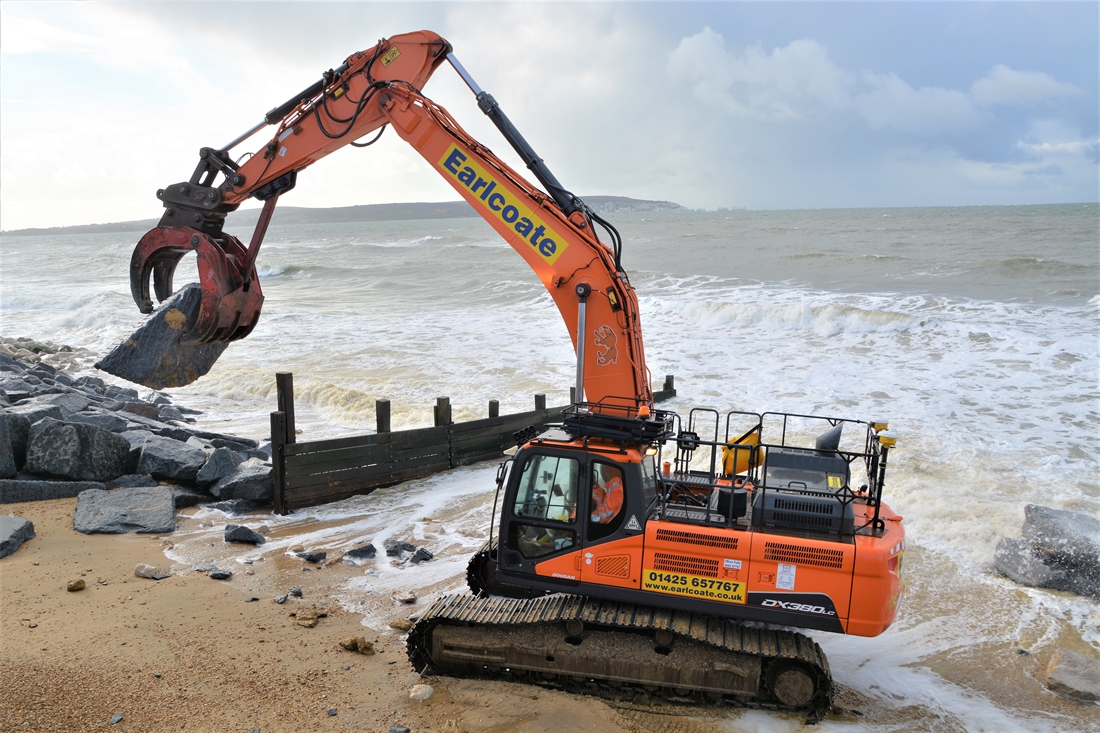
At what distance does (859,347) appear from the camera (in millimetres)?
19672

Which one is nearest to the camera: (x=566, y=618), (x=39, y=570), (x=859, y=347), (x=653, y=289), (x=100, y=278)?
(x=566, y=618)

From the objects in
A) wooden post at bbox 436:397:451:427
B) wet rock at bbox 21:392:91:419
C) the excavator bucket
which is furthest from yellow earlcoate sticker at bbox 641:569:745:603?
wet rock at bbox 21:392:91:419

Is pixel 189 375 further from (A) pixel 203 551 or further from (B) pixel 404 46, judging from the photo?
(B) pixel 404 46

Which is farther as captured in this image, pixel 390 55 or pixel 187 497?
pixel 187 497

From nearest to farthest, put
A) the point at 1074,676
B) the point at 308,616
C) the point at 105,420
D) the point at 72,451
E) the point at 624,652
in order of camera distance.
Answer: the point at 624,652, the point at 1074,676, the point at 308,616, the point at 72,451, the point at 105,420

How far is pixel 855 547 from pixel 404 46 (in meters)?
5.72

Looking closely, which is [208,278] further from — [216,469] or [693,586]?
[693,586]

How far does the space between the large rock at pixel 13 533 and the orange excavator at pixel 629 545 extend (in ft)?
14.3

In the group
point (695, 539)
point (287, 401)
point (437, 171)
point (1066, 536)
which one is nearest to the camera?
point (695, 539)

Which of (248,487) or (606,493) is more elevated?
(606,493)

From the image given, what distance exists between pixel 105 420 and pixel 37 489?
221 cm

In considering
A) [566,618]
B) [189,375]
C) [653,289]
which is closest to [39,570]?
[189,375]

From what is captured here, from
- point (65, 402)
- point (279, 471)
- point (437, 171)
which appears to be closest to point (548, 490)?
point (437, 171)

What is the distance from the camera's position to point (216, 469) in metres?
9.77
